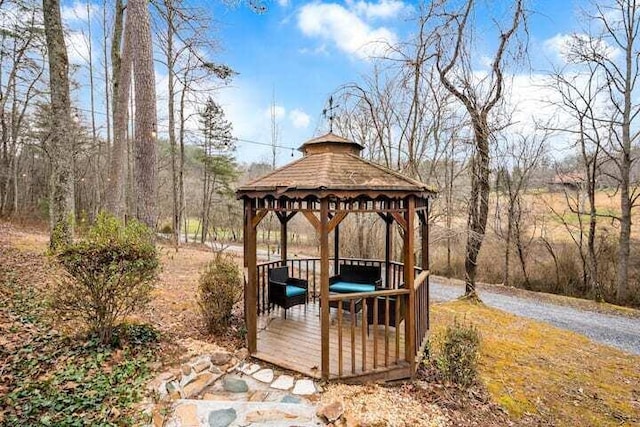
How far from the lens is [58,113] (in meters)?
6.94

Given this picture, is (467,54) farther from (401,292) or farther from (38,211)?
(38,211)

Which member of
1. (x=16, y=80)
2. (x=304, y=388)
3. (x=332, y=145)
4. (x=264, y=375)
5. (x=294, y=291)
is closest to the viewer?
(x=304, y=388)

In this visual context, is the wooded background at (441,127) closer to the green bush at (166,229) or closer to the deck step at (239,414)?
the deck step at (239,414)

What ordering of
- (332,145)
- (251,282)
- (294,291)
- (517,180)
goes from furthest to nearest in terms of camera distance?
1. (517,180)
2. (294,291)
3. (332,145)
4. (251,282)

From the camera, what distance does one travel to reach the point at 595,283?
12352mm

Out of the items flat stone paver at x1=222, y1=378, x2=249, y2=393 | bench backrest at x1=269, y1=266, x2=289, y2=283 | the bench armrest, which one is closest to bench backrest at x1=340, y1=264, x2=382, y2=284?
the bench armrest

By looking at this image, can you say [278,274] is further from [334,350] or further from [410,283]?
[410,283]

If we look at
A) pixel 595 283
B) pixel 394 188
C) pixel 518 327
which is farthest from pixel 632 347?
pixel 394 188

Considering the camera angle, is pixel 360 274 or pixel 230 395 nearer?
pixel 230 395

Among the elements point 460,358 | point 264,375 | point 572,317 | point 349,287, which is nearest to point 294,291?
point 349,287

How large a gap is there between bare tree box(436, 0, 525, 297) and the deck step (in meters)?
7.69

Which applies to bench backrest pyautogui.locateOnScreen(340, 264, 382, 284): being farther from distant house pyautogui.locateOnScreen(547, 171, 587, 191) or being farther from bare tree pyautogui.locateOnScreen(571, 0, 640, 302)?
distant house pyautogui.locateOnScreen(547, 171, 587, 191)

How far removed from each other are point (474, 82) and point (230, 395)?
961cm

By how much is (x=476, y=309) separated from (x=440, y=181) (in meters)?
6.44
